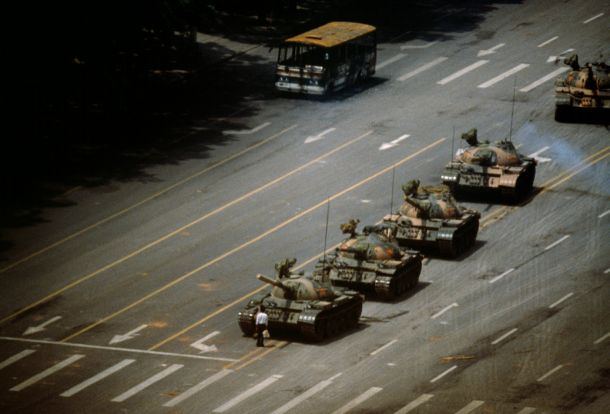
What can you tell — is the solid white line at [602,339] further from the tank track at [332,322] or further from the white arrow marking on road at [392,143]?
the white arrow marking on road at [392,143]

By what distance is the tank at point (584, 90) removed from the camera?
79188 mm

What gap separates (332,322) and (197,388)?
20.7 ft

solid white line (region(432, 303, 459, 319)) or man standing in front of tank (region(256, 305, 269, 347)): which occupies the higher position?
man standing in front of tank (region(256, 305, 269, 347))

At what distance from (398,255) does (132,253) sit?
11363mm

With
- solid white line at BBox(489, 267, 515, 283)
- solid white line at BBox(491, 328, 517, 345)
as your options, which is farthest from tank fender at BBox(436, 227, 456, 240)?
solid white line at BBox(491, 328, 517, 345)

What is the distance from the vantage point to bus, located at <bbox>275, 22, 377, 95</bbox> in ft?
274

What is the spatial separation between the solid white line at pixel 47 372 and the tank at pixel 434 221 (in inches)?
592

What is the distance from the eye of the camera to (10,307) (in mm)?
61281

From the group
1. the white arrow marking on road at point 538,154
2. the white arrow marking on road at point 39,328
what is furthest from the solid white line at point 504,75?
the white arrow marking on road at point 39,328

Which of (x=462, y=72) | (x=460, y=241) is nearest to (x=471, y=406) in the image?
(x=460, y=241)

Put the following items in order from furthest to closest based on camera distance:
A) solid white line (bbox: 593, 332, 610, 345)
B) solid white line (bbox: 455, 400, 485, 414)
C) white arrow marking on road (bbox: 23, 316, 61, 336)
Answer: white arrow marking on road (bbox: 23, 316, 61, 336) < solid white line (bbox: 593, 332, 610, 345) < solid white line (bbox: 455, 400, 485, 414)

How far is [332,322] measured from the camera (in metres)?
56.2

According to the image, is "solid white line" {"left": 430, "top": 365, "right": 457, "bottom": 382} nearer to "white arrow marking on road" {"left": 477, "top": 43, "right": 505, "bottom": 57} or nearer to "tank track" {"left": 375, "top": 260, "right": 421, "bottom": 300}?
"tank track" {"left": 375, "top": 260, "right": 421, "bottom": 300}

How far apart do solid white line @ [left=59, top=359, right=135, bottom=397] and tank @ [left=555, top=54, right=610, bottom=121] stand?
31702mm
